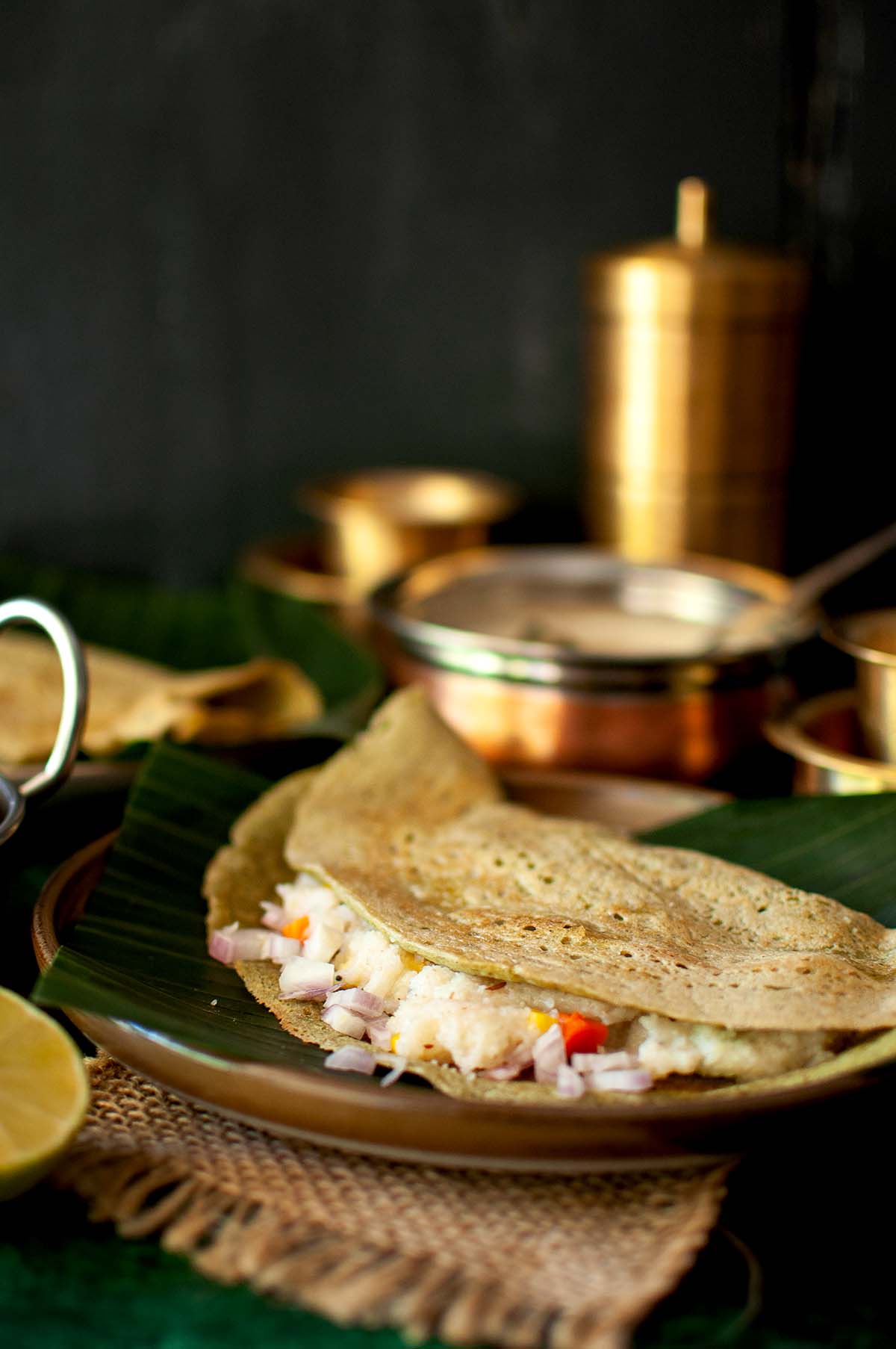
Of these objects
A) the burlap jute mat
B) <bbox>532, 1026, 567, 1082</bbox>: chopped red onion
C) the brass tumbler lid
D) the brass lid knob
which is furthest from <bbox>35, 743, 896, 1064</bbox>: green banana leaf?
the brass lid knob

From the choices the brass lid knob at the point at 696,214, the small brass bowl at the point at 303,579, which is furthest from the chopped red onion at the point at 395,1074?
the brass lid knob at the point at 696,214

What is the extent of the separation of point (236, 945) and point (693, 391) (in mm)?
1799

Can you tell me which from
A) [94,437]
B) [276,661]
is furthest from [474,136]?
[276,661]

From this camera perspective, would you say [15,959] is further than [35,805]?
Yes

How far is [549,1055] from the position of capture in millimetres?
1396

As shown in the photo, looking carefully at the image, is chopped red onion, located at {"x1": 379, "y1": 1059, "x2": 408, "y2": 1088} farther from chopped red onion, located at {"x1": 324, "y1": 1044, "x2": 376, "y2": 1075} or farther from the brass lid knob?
the brass lid knob

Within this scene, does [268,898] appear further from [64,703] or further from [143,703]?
[143,703]

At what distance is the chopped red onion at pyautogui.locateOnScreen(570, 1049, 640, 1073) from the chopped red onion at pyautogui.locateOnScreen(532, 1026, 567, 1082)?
0.01 meters

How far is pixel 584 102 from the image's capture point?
3.46 m

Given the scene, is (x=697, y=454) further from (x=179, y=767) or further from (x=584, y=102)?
(x=179, y=767)

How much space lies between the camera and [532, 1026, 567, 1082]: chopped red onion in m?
1.39

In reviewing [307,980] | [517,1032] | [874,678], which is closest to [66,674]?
[307,980]

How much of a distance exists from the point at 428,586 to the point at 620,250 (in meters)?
0.91

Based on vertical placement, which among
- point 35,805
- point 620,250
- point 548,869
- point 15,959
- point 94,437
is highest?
point 620,250
